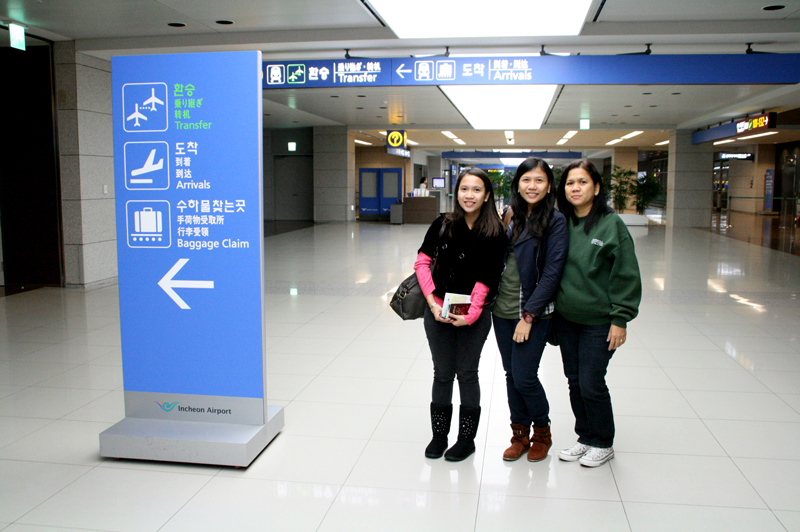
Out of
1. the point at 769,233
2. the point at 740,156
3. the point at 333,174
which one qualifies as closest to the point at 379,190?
the point at 333,174

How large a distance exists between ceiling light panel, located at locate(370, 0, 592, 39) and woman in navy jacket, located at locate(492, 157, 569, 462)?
12.5ft

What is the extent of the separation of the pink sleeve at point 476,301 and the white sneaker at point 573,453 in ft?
2.62

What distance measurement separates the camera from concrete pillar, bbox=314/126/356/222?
18859 mm

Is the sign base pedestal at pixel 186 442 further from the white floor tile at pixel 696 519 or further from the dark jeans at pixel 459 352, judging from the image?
the white floor tile at pixel 696 519

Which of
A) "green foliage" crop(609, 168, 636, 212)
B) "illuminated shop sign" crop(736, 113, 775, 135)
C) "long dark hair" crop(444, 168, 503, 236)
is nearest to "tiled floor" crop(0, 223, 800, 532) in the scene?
"long dark hair" crop(444, 168, 503, 236)

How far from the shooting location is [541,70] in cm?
690

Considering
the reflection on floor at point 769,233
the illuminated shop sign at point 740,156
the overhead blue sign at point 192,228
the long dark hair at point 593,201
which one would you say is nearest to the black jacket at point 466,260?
the long dark hair at point 593,201

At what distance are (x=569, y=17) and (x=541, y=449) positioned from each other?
4829 millimetres

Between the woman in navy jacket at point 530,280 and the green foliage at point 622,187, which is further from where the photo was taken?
the green foliage at point 622,187

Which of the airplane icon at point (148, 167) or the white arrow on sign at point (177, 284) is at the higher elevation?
the airplane icon at point (148, 167)

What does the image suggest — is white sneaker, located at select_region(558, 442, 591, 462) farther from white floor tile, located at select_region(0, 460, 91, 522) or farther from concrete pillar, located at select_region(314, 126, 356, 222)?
concrete pillar, located at select_region(314, 126, 356, 222)

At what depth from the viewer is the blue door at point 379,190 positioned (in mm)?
23344

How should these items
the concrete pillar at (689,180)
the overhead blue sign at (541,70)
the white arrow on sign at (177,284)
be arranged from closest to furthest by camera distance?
the white arrow on sign at (177,284) < the overhead blue sign at (541,70) < the concrete pillar at (689,180)

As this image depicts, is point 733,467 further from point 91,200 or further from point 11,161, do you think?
point 11,161
